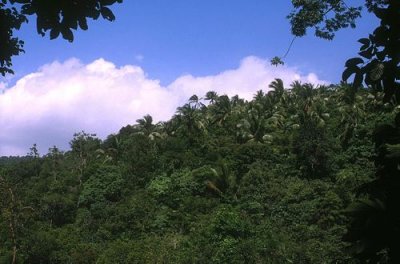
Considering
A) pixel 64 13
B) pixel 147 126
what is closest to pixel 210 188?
pixel 147 126

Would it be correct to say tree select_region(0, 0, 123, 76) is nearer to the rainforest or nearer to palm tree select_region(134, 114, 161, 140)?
the rainforest

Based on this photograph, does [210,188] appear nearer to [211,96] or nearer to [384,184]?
[211,96]

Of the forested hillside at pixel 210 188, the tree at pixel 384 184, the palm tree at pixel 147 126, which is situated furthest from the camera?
the palm tree at pixel 147 126

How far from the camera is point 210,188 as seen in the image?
39188 mm

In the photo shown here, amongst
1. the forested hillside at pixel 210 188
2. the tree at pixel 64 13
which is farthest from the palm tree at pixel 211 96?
the tree at pixel 64 13

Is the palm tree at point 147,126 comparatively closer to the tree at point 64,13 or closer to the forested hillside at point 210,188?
the forested hillside at point 210,188

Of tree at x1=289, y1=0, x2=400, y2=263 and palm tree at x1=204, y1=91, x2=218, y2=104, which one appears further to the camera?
palm tree at x1=204, y1=91, x2=218, y2=104

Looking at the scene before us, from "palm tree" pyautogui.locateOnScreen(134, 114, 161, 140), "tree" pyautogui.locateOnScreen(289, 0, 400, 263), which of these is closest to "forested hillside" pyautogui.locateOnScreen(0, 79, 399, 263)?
"palm tree" pyautogui.locateOnScreen(134, 114, 161, 140)

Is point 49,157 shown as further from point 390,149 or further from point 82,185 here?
point 390,149

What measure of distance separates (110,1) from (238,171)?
3896 cm

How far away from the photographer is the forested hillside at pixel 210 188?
31.2 meters

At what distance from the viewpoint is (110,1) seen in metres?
3.35

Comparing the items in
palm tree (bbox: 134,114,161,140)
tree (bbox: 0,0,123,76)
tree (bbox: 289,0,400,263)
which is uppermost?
palm tree (bbox: 134,114,161,140)

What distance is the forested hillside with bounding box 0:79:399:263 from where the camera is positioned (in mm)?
31203
